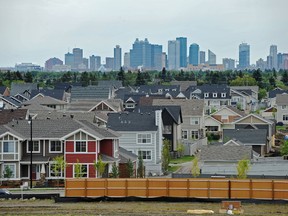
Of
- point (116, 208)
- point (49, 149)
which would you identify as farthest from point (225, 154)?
point (116, 208)

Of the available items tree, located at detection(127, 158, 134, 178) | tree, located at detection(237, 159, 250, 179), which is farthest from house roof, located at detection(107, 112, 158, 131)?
tree, located at detection(237, 159, 250, 179)

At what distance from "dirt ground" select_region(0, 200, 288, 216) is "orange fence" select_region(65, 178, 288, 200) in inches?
24.4

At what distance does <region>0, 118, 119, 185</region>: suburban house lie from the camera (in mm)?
42844

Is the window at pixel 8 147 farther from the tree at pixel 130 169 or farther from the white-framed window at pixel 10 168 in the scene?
the tree at pixel 130 169

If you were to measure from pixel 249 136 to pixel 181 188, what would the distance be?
28.7 m

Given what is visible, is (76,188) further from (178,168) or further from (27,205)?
(178,168)

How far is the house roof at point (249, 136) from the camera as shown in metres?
61.8

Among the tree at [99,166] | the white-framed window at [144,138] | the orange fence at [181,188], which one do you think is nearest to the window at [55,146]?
the tree at [99,166]

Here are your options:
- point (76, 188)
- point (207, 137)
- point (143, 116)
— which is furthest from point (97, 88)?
point (76, 188)

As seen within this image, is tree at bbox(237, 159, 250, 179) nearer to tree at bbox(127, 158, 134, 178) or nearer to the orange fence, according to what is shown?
tree at bbox(127, 158, 134, 178)

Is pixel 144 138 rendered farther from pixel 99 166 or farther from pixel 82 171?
pixel 99 166

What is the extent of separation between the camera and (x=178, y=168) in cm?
5625

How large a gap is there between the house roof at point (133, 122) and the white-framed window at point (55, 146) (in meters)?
13.0

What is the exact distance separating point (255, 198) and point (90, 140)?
11.8m
